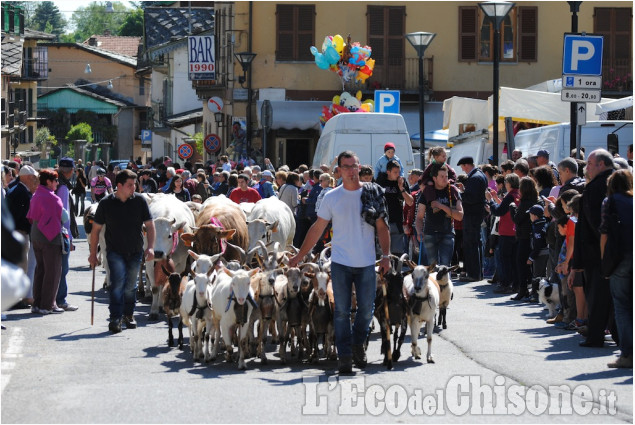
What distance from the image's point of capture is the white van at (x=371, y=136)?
81.9 ft

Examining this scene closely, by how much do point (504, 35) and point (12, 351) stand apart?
3396 cm

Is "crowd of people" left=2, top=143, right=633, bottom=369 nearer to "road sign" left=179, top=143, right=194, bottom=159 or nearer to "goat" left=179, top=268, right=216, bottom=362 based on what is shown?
"goat" left=179, top=268, right=216, bottom=362

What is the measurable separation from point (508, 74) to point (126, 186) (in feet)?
104

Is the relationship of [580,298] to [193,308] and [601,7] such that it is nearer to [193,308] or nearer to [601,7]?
[193,308]

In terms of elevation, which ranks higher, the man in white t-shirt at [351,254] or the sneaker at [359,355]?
the man in white t-shirt at [351,254]

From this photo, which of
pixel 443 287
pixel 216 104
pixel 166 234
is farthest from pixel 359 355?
pixel 216 104

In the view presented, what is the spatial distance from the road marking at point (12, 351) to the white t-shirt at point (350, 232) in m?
3.22

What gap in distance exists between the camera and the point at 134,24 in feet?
439

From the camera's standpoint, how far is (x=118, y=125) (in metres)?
104

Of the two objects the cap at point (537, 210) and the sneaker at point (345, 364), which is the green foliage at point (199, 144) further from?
the sneaker at point (345, 364)

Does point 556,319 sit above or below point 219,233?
below

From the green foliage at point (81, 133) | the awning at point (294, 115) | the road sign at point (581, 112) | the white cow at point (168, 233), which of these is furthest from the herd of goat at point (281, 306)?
the green foliage at point (81, 133)

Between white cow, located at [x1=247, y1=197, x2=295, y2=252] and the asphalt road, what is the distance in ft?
12.5

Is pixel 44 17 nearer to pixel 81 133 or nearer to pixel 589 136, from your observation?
pixel 81 133
